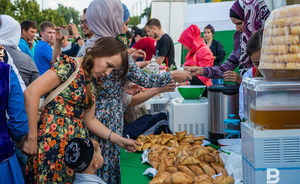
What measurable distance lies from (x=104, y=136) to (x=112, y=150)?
0.19 m

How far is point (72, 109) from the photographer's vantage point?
1.95 meters

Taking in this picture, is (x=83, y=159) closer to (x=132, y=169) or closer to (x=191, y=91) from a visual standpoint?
(x=132, y=169)

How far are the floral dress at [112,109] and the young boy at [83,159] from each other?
0.40m

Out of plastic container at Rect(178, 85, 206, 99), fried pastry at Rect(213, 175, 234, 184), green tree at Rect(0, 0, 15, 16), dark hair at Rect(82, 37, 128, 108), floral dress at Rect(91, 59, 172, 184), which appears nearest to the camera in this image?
fried pastry at Rect(213, 175, 234, 184)

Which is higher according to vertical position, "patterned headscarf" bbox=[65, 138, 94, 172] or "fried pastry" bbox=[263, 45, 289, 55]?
"fried pastry" bbox=[263, 45, 289, 55]

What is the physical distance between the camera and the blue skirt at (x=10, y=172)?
174 cm

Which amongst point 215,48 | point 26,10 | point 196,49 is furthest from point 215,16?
point 26,10

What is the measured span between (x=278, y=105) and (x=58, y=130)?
1268 millimetres

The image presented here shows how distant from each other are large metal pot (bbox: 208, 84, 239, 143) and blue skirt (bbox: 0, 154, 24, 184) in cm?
139

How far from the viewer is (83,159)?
176cm

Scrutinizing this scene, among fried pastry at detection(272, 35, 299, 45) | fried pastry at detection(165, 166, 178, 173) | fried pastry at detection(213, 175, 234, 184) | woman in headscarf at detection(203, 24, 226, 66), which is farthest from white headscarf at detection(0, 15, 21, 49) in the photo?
woman in headscarf at detection(203, 24, 226, 66)

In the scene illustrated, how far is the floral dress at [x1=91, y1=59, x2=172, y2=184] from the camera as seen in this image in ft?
7.42

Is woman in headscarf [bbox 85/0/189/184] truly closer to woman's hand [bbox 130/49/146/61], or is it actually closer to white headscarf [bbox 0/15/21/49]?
white headscarf [bbox 0/15/21/49]

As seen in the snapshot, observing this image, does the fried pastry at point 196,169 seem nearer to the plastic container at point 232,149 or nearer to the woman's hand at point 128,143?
the plastic container at point 232,149
